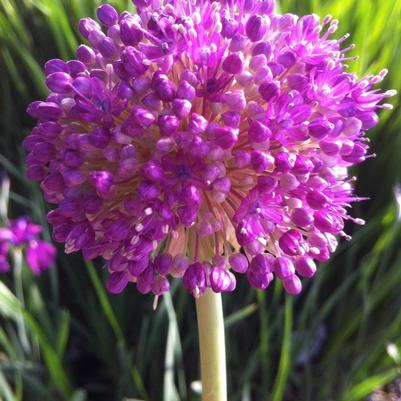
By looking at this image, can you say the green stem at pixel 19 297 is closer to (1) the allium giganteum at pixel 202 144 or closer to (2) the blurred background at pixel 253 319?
(2) the blurred background at pixel 253 319

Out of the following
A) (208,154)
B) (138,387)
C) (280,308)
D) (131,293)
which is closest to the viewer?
(208,154)

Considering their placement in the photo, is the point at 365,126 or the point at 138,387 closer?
the point at 365,126

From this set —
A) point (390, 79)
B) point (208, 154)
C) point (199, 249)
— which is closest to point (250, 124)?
point (208, 154)

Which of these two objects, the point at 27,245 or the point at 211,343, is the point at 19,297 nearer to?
the point at 27,245

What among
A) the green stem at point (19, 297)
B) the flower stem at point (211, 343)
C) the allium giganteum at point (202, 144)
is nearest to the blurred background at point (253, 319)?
the green stem at point (19, 297)

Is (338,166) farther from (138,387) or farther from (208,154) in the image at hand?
(138,387)

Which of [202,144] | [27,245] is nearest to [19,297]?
[27,245]
